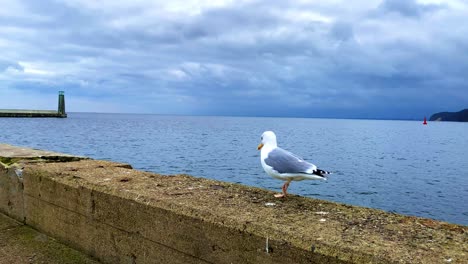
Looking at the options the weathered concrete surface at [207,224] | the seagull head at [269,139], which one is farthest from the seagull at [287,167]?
the weathered concrete surface at [207,224]

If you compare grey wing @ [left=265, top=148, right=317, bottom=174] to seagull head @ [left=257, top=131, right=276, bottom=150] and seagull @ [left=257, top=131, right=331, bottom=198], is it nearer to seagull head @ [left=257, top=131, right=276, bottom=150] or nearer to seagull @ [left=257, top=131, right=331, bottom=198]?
seagull @ [left=257, top=131, right=331, bottom=198]

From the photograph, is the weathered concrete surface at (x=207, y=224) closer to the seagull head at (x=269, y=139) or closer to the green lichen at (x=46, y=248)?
the green lichen at (x=46, y=248)

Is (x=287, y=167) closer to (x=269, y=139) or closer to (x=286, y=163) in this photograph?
(x=286, y=163)

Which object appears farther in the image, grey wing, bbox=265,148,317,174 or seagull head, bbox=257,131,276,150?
seagull head, bbox=257,131,276,150

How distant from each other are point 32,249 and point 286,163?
2.46m

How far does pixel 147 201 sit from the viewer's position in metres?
3.18

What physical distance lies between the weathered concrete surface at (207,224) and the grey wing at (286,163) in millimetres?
266

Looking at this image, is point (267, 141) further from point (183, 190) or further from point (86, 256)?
point (86, 256)

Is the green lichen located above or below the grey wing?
below

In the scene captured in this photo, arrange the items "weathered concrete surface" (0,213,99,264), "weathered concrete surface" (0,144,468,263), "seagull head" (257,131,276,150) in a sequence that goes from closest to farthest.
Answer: "weathered concrete surface" (0,144,468,263) < "weathered concrete surface" (0,213,99,264) < "seagull head" (257,131,276,150)

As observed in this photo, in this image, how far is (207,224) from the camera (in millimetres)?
2773

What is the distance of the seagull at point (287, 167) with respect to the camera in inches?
133

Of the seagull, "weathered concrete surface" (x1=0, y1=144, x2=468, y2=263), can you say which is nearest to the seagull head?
the seagull

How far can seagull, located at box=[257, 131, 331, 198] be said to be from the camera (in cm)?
337
